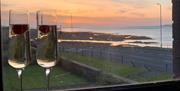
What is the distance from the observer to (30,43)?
1472 millimetres

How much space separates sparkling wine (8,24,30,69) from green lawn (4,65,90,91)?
0.46ft

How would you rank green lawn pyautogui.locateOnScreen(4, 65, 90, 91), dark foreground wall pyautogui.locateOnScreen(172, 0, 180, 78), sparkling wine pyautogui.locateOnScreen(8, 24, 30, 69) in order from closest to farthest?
sparkling wine pyautogui.locateOnScreen(8, 24, 30, 69) → green lawn pyautogui.locateOnScreen(4, 65, 90, 91) → dark foreground wall pyautogui.locateOnScreen(172, 0, 180, 78)

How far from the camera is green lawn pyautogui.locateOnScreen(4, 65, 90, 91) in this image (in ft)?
5.08

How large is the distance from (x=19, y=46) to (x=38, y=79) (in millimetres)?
283

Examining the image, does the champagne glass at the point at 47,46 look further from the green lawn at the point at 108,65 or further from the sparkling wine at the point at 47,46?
the green lawn at the point at 108,65

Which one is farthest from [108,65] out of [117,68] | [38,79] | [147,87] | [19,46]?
[19,46]

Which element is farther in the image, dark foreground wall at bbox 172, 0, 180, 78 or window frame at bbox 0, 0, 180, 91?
dark foreground wall at bbox 172, 0, 180, 78

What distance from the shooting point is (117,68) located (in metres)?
1.79

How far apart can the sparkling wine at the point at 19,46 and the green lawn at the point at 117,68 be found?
28cm

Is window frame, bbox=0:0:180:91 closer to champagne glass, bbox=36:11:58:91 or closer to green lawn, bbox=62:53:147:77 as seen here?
green lawn, bbox=62:53:147:77

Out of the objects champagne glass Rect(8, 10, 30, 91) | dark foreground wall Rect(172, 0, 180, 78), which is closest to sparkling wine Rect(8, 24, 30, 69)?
champagne glass Rect(8, 10, 30, 91)

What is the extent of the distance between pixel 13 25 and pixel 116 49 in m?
0.56

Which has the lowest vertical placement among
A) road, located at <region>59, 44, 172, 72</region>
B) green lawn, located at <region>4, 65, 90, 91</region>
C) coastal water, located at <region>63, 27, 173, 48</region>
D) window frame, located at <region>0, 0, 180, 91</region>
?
window frame, located at <region>0, 0, 180, 91</region>

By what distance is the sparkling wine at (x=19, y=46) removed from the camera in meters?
1.39
